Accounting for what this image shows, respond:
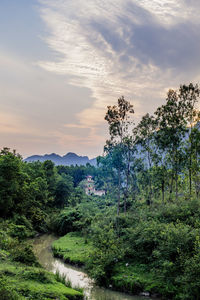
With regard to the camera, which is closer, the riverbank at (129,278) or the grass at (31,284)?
the grass at (31,284)

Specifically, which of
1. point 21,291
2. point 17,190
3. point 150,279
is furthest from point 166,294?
point 17,190

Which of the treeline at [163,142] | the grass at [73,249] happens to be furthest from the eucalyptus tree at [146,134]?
the grass at [73,249]

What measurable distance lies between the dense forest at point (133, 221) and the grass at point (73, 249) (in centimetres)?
9

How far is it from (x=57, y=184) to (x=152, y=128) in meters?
20.0

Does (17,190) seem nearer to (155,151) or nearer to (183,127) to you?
(155,151)

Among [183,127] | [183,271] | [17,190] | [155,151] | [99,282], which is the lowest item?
[99,282]

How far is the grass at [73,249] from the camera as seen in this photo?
58.7 feet

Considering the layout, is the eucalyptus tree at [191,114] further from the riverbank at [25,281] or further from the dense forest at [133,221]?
the riverbank at [25,281]

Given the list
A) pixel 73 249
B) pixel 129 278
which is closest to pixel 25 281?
pixel 129 278

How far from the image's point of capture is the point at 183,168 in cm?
2291

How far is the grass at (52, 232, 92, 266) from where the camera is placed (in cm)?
1791

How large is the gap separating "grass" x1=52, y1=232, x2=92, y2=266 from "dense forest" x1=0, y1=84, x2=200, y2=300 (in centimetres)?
9

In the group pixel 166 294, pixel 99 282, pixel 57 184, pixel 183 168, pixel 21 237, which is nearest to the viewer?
pixel 166 294

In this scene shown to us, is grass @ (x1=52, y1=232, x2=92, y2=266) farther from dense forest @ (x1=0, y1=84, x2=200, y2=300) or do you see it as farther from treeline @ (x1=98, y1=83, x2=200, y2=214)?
treeline @ (x1=98, y1=83, x2=200, y2=214)
